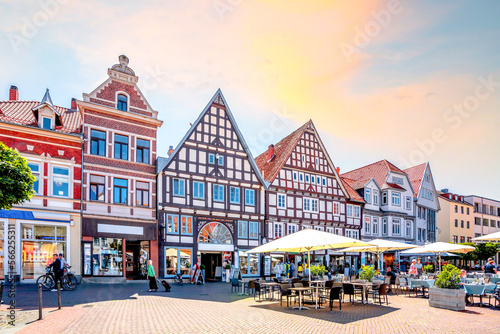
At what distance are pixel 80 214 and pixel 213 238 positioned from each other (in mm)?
9846

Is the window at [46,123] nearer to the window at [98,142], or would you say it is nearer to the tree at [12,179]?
the window at [98,142]

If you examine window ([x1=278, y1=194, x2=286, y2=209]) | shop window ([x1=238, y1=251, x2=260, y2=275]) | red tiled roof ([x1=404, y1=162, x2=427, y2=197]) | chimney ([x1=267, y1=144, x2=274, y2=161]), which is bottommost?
shop window ([x1=238, y1=251, x2=260, y2=275])

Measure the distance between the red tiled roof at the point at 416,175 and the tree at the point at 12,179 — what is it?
1821 inches

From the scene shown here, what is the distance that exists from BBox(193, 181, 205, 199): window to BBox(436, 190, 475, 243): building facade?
39786 mm

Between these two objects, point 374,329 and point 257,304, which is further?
point 257,304

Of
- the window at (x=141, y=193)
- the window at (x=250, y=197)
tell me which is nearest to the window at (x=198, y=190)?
the window at (x=141, y=193)

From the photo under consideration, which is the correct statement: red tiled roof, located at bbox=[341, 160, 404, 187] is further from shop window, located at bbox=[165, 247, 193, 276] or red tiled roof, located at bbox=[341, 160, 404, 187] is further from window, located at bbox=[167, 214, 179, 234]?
window, located at bbox=[167, 214, 179, 234]

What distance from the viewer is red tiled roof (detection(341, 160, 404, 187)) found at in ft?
159

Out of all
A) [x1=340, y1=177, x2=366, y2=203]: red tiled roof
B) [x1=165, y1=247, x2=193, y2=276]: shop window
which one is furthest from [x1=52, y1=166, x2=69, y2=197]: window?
[x1=340, y1=177, x2=366, y2=203]: red tiled roof

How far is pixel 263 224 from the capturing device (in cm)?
3581

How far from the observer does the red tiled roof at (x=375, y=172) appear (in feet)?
159

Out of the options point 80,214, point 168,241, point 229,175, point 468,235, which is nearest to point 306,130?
point 229,175

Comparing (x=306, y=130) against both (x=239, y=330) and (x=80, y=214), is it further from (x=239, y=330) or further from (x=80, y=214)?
(x=239, y=330)

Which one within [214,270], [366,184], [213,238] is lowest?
[214,270]
